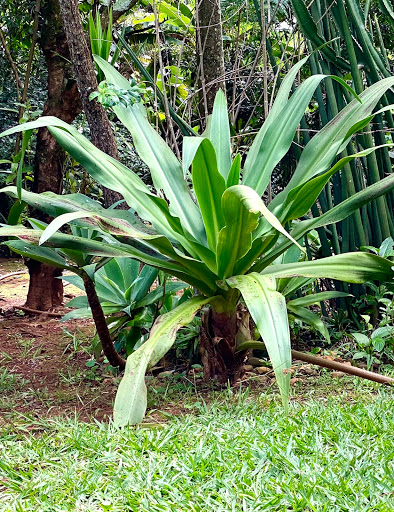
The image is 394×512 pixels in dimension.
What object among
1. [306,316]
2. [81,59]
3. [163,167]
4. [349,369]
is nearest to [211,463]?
[349,369]

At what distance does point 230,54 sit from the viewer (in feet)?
16.6

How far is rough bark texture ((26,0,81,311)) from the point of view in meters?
3.81

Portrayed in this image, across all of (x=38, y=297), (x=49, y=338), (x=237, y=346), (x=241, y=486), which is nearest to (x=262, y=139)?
(x=237, y=346)

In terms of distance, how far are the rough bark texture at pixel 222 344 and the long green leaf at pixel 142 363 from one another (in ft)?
0.51

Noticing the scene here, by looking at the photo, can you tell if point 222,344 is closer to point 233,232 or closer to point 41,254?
point 233,232

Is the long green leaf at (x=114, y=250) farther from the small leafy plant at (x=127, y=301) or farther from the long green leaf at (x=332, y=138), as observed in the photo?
the long green leaf at (x=332, y=138)

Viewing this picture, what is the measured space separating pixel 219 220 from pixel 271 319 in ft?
1.89

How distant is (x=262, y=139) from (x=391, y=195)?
90 centimetres

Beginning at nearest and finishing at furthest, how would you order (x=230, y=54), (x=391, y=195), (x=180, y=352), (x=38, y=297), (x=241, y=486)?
1. (x=241, y=486)
2. (x=180, y=352)
3. (x=391, y=195)
4. (x=38, y=297)
5. (x=230, y=54)

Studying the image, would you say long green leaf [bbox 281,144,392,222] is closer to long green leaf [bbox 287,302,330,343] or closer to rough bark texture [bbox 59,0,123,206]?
Result: long green leaf [bbox 287,302,330,343]

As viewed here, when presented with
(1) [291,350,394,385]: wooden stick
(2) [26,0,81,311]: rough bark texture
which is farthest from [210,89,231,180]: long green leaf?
(2) [26,0,81,311]: rough bark texture

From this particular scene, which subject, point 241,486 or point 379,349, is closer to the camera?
point 241,486

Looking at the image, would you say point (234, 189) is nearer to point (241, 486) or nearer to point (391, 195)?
point (241, 486)

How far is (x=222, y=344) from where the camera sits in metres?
2.30
